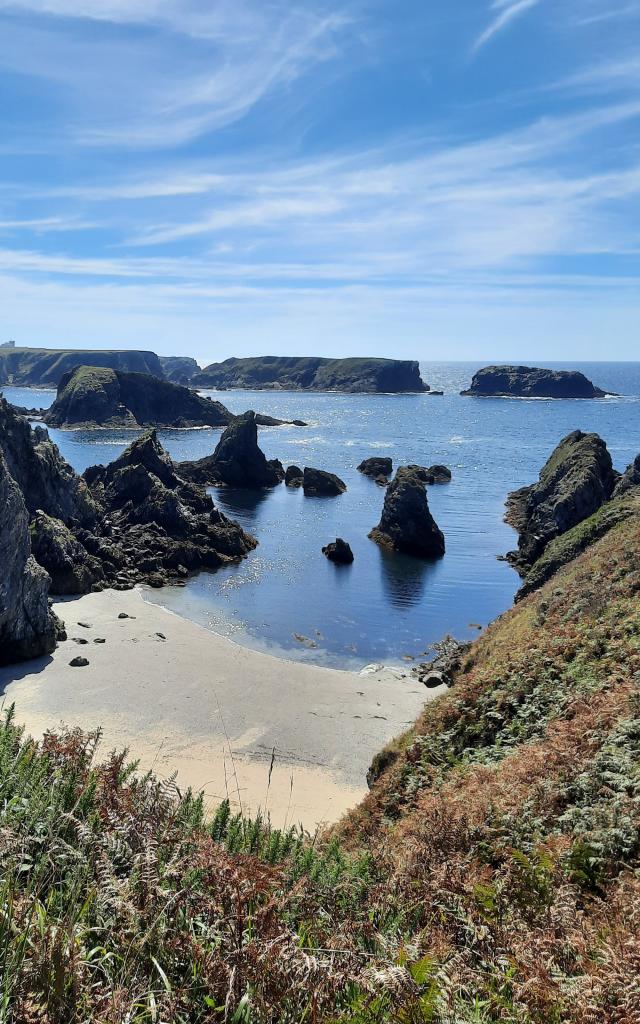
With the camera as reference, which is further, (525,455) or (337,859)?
(525,455)

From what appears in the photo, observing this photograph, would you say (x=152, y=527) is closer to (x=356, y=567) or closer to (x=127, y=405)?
(x=356, y=567)

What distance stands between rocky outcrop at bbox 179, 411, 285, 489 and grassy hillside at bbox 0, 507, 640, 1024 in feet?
259

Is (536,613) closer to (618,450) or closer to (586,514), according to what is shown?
(586,514)

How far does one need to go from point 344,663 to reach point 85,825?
1170 inches

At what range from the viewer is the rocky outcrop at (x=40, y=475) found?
152 feet

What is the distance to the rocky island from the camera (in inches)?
6275

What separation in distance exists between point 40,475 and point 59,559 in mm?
9944

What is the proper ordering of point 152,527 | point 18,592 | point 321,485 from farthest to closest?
point 321,485 → point 152,527 → point 18,592

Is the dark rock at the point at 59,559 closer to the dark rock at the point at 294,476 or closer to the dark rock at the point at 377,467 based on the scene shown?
the dark rock at the point at 294,476

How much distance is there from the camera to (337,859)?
9812mm

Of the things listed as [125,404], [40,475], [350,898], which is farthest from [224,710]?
[125,404]

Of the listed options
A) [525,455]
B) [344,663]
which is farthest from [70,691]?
[525,455]

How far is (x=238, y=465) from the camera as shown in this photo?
3551 inches

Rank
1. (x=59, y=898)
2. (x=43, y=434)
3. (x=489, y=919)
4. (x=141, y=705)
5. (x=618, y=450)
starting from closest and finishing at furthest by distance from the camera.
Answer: (x=59, y=898)
(x=489, y=919)
(x=141, y=705)
(x=43, y=434)
(x=618, y=450)
